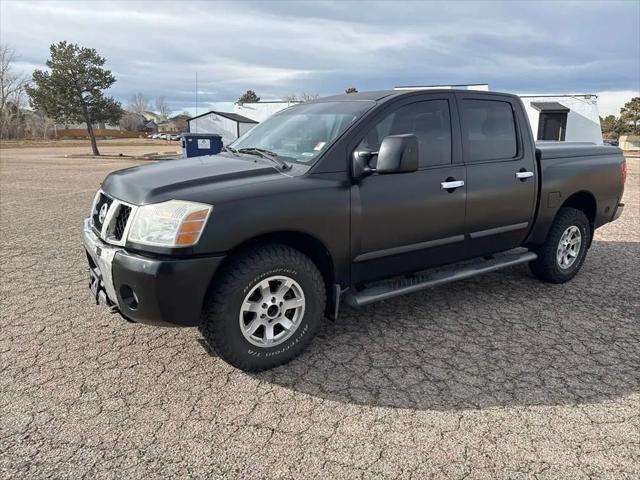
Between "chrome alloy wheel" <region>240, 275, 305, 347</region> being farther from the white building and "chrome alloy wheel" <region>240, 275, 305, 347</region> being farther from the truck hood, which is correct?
the white building

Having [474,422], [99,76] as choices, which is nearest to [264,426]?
[474,422]

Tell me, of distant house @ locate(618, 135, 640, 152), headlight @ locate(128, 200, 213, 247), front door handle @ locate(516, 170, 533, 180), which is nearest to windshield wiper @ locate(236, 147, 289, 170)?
headlight @ locate(128, 200, 213, 247)

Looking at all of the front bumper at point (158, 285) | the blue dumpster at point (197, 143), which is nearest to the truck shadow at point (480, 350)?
the front bumper at point (158, 285)

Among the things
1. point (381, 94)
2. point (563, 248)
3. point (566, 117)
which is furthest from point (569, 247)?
point (566, 117)

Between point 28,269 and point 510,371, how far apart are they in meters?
5.06

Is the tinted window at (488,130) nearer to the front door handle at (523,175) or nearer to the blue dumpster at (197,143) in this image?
the front door handle at (523,175)

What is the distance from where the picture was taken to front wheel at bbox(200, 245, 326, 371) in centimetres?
294

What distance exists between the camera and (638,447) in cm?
246

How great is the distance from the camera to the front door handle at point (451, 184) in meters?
3.78

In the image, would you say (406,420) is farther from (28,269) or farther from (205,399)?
(28,269)

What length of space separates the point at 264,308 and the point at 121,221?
1.07 meters

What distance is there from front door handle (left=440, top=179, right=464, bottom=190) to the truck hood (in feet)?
4.49

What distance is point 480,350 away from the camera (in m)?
3.52

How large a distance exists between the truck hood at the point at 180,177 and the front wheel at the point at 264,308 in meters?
0.51
